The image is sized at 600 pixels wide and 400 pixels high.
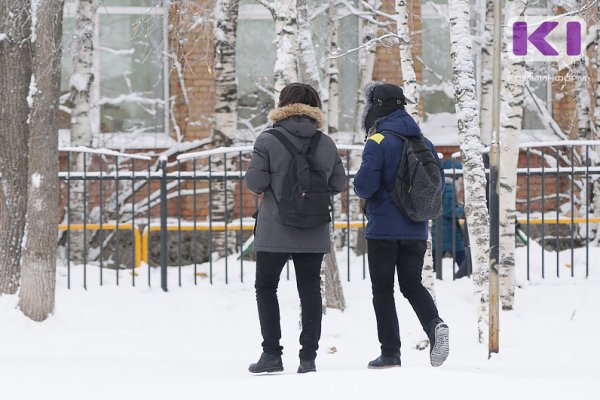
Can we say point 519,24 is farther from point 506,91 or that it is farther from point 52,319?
point 52,319

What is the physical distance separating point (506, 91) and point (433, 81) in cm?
693

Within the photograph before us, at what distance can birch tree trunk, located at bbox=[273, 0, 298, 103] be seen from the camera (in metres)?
8.54

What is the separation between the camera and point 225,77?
1302 centimetres

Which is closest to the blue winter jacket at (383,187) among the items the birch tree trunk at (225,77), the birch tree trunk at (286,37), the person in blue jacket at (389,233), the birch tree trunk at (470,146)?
the person in blue jacket at (389,233)

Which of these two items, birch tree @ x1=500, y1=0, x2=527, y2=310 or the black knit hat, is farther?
birch tree @ x1=500, y1=0, x2=527, y2=310

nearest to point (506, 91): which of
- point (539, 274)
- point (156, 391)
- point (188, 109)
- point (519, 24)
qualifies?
point (519, 24)

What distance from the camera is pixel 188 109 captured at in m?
14.9

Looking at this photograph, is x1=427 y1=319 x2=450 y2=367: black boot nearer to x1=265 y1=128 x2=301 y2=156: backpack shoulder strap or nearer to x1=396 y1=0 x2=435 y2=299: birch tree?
x1=265 y1=128 x2=301 y2=156: backpack shoulder strap

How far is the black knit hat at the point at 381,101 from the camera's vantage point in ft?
20.1

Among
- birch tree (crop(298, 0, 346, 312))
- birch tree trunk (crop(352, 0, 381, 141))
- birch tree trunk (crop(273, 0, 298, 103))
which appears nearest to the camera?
birch tree trunk (crop(273, 0, 298, 103))

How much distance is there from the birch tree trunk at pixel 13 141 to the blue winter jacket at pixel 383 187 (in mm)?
3824

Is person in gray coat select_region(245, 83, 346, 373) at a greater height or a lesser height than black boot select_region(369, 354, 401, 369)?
greater

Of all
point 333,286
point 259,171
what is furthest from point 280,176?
point 333,286

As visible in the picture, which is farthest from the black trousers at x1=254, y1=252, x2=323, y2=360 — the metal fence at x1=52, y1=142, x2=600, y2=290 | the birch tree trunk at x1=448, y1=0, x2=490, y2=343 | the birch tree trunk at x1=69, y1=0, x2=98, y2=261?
the birch tree trunk at x1=69, y1=0, x2=98, y2=261
